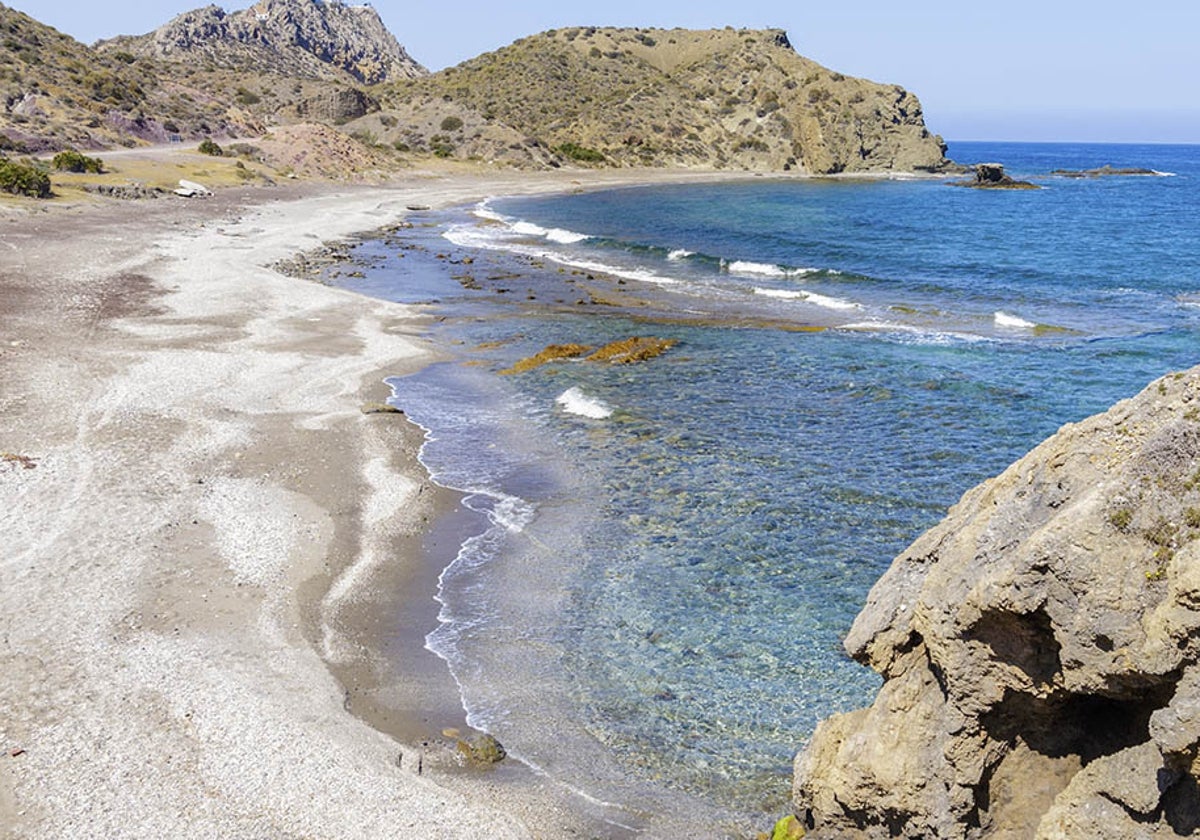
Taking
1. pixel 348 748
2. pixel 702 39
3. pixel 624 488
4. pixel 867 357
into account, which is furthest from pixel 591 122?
pixel 348 748

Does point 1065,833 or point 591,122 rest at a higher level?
point 591,122

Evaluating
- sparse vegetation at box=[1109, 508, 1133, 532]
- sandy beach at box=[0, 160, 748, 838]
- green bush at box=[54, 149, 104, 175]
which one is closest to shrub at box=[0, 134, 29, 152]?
green bush at box=[54, 149, 104, 175]

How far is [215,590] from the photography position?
44.2 ft

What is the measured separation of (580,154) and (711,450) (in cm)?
10903

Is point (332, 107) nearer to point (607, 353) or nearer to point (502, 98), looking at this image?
point (502, 98)

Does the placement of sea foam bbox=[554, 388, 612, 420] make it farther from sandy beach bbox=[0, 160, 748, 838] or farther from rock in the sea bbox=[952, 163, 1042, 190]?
rock in the sea bbox=[952, 163, 1042, 190]

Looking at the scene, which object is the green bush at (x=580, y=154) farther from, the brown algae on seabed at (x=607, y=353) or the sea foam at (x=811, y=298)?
the brown algae on seabed at (x=607, y=353)

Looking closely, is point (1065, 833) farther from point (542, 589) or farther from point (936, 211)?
point (936, 211)

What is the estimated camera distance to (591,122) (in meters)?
137

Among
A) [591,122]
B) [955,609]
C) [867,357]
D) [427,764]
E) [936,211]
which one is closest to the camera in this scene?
[955,609]

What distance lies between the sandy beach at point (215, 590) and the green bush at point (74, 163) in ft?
103

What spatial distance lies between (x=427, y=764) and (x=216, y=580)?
17.7 feet

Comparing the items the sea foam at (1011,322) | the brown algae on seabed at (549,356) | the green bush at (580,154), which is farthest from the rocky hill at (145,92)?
the sea foam at (1011,322)

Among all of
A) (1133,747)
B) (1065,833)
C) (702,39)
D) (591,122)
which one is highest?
(702,39)
